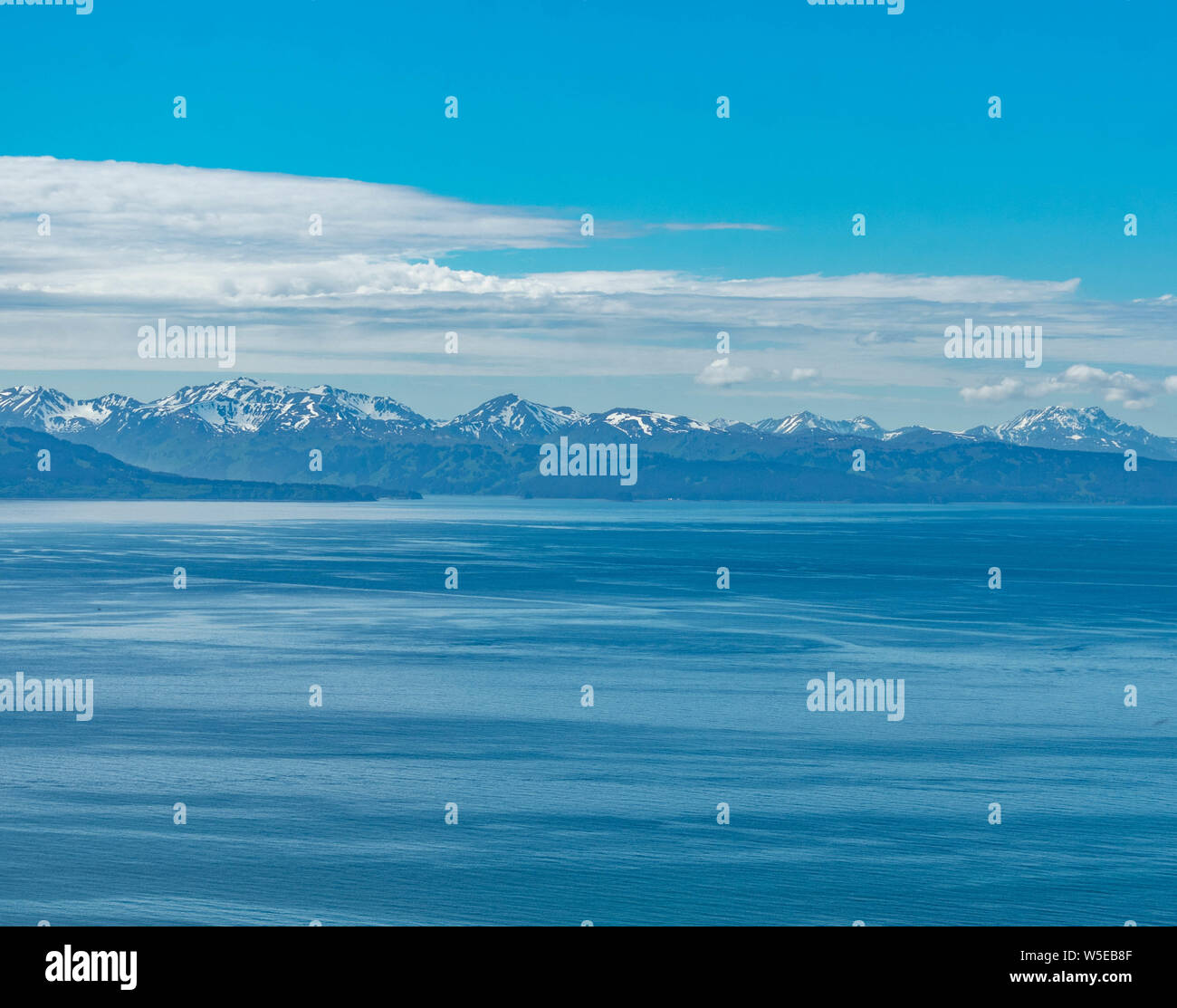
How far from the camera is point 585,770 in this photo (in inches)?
2269

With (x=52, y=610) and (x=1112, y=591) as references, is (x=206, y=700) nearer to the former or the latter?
(x=52, y=610)

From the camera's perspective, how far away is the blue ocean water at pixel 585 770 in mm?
41656

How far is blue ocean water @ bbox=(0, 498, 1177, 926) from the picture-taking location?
41.7m

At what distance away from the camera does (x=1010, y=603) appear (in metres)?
127

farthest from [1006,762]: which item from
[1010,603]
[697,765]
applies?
[1010,603]
